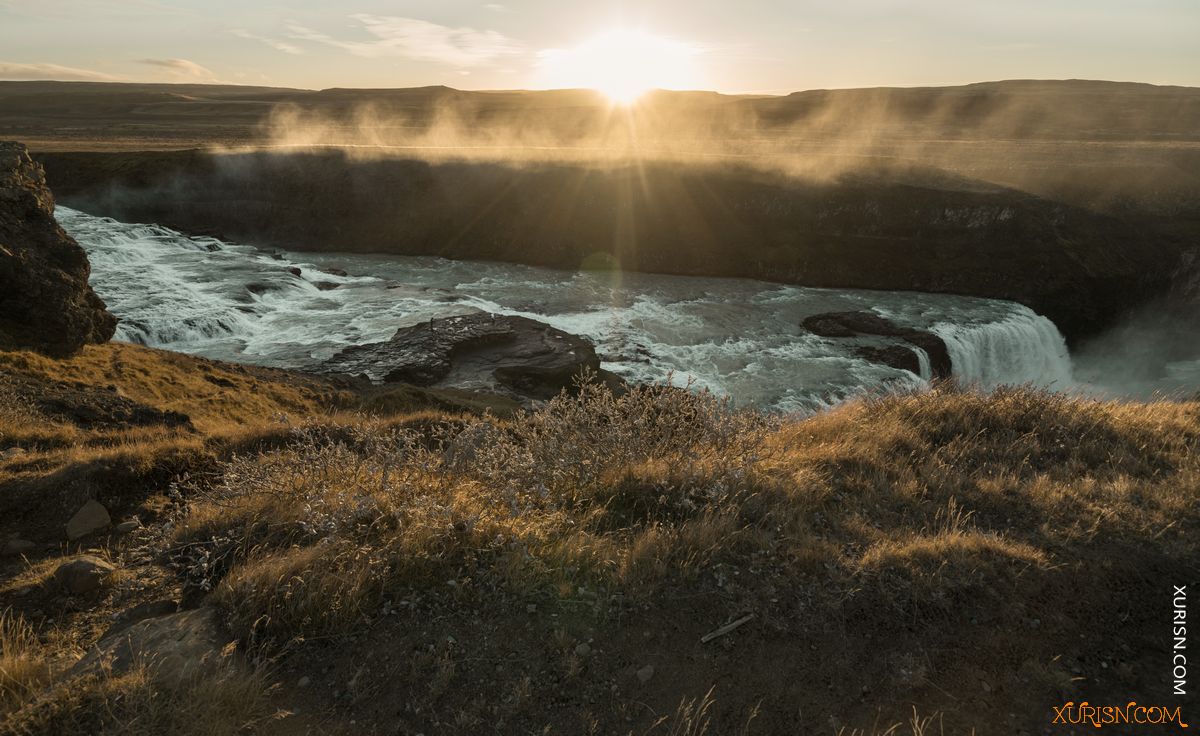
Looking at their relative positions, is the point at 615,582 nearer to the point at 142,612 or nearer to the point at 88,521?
the point at 142,612

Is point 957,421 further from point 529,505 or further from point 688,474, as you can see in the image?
point 529,505

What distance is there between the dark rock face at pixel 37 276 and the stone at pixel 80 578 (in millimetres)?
9637

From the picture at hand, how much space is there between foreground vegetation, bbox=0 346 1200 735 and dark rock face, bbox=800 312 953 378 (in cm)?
1300

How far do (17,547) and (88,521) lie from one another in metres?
0.45

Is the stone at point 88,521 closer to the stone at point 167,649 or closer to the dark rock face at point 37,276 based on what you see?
the stone at point 167,649

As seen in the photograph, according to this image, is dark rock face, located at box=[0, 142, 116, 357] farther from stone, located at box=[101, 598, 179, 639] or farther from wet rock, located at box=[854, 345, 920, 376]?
wet rock, located at box=[854, 345, 920, 376]

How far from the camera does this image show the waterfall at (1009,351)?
2002 cm

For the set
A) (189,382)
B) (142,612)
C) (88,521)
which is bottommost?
(189,382)

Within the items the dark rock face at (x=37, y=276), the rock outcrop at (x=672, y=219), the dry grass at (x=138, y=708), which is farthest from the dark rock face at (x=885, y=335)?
the dark rock face at (x=37, y=276)

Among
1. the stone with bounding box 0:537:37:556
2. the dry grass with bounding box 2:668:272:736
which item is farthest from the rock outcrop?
the dry grass with bounding box 2:668:272:736

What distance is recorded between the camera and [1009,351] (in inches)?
836

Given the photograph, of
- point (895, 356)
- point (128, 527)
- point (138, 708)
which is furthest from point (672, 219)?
point (138, 708)

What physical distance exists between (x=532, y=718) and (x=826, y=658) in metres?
1.60

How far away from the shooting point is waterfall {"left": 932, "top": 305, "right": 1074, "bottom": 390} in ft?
65.7
